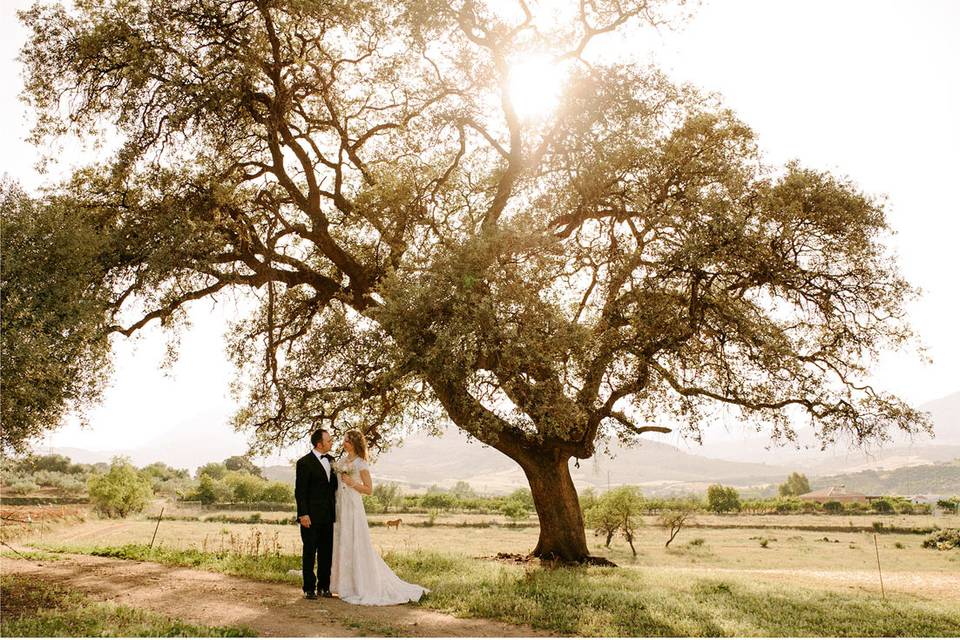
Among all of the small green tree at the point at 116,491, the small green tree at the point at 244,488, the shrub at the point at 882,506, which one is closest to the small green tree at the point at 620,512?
the small green tree at the point at 116,491

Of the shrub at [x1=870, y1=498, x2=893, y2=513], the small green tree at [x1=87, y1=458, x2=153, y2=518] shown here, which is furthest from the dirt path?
the shrub at [x1=870, y1=498, x2=893, y2=513]

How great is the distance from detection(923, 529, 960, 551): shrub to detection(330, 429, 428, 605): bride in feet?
202

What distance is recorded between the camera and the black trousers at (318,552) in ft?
35.3

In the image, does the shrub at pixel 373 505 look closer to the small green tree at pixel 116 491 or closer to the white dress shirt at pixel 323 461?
the small green tree at pixel 116 491

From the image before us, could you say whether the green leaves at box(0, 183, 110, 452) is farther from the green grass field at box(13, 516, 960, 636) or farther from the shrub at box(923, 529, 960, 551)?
the shrub at box(923, 529, 960, 551)

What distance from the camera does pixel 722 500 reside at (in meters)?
106

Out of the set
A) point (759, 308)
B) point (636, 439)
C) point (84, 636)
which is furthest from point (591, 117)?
point (84, 636)

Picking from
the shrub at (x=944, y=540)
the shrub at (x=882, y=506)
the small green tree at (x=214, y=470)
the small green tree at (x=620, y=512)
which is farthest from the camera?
the small green tree at (x=214, y=470)

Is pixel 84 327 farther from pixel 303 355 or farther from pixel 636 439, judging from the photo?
pixel 636 439

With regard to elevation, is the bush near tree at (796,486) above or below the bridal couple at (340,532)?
below

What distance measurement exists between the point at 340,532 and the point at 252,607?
192 cm

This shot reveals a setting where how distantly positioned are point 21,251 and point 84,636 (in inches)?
296

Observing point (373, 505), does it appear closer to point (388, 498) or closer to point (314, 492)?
point (388, 498)

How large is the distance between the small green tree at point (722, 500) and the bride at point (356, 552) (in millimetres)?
101087
